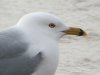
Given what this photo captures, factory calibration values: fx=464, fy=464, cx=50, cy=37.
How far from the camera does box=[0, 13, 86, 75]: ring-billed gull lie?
2928 millimetres

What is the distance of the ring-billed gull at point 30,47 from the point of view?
293cm

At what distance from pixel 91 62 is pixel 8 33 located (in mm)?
1413

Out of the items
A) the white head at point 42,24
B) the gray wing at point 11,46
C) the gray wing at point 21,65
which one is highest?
the white head at point 42,24

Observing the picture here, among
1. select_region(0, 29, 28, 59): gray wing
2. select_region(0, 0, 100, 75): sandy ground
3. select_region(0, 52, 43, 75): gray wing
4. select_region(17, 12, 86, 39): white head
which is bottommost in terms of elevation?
select_region(0, 52, 43, 75): gray wing

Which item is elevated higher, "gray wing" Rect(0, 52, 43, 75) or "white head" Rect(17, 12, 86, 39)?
"white head" Rect(17, 12, 86, 39)

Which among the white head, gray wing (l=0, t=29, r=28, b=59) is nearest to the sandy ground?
the white head

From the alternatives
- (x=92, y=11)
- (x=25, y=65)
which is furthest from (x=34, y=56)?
(x=92, y=11)

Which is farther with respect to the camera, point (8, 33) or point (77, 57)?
point (77, 57)

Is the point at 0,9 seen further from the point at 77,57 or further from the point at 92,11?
the point at 77,57

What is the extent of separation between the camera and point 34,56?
295 centimetres

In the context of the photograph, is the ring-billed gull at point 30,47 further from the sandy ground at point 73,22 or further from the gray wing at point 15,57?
the sandy ground at point 73,22

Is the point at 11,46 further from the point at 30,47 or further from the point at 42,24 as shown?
the point at 42,24

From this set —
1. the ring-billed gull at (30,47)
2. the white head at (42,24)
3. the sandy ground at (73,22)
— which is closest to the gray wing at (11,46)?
the ring-billed gull at (30,47)

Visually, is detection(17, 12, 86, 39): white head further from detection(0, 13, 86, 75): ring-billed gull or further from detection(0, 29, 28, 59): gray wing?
detection(0, 29, 28, 59): gray wing
